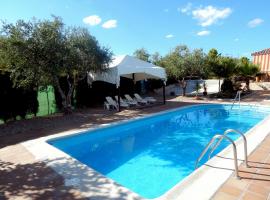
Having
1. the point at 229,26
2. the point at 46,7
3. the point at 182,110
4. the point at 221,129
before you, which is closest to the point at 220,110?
the point at 182,110

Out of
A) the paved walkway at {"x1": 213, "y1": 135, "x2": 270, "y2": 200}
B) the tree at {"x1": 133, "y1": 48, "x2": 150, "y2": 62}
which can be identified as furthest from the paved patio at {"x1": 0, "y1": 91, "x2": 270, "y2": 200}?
the tree at {"x1": 133, "y1": 48, "x2": 150, "y2": 62}

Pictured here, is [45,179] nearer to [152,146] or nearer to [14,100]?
[152,146]

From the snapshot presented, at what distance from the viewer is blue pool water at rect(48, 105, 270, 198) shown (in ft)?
22.0

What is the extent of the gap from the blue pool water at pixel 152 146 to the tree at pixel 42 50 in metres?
4.30

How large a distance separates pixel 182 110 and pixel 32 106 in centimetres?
946

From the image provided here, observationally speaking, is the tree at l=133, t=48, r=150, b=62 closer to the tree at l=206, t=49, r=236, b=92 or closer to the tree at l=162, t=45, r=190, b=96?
the tree at l=162, t=45, r=190, b=96

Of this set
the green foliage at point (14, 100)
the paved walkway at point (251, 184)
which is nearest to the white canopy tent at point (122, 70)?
the green foliage at point (14, 100)

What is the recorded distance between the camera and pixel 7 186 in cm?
506

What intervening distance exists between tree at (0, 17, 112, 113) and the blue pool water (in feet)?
14.1

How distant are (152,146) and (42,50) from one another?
7.18m

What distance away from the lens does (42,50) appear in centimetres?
1157

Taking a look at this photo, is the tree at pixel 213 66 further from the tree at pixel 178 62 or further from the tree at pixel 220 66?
the tree at pixel 178 62

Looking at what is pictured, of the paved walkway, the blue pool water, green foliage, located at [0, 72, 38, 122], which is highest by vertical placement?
green foliage, located at [0, 72, 38, 122]

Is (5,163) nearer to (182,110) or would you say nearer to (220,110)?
(182,110)
